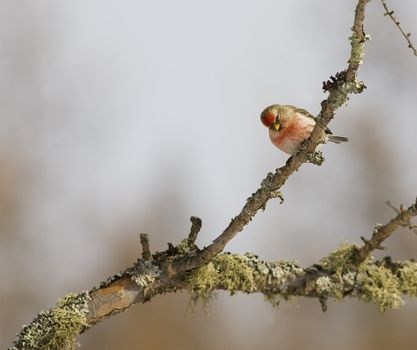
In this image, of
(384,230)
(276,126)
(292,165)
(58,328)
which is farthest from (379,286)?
(58,328)

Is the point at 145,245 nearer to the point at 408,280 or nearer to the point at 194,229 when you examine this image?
the point at 194,229

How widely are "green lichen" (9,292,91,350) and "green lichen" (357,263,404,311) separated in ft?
4.56

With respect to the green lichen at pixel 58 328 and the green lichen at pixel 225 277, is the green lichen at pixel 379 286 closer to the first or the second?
the green lichen at pixel 225 277

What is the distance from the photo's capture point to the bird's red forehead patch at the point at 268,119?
505 centimetres

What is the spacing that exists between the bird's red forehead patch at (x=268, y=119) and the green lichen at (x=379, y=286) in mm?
1464

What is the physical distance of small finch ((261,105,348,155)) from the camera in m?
4.56

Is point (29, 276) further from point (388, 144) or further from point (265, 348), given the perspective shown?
point (388, 144)

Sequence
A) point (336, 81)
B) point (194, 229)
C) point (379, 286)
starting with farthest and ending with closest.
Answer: point (379, 286) < point (194, 229) < point (336, 81)

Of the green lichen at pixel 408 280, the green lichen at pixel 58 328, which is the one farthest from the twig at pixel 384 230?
the green lichen at pixel 58 328

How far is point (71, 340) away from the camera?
3.38 m

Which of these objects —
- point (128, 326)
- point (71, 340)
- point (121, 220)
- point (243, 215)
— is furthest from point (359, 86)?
point (121, 220)

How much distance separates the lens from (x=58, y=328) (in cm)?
337

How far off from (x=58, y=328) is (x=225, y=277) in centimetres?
83

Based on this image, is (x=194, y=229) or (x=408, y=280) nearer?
(x=194, y=229)
